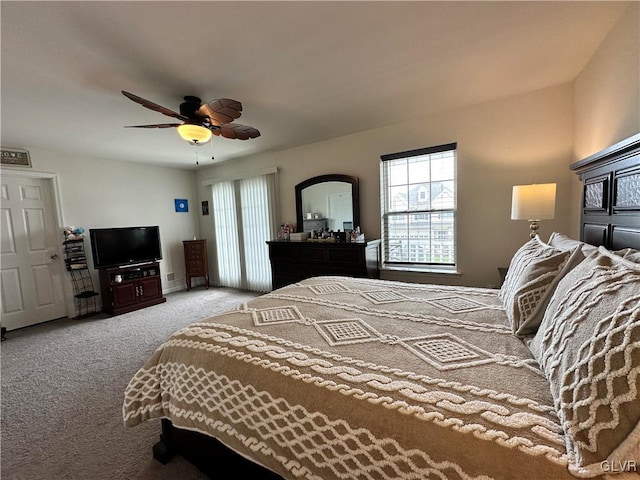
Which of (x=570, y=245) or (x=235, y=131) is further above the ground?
(x=235, y=131)

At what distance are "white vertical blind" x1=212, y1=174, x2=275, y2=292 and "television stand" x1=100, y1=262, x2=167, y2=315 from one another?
1306 mm

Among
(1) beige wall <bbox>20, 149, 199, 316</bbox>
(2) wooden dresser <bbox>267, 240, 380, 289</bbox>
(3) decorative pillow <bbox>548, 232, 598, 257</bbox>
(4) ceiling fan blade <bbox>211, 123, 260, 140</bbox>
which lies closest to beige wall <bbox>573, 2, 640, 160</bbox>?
(3) decorative pillow <bbox>548, 232, 598, 257</bbox>

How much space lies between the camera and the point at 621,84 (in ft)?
5.64

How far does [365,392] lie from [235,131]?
8.19 ft

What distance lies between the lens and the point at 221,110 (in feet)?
6.87

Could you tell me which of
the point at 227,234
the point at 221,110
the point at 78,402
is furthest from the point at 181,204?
the point at 78,402

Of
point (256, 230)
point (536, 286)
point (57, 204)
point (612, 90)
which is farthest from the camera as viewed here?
point (256, 230)

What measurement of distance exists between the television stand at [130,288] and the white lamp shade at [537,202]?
512 cm

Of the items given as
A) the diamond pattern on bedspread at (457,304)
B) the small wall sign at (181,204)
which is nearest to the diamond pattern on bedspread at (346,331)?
the diamond pattern on bedspread at (457,304)

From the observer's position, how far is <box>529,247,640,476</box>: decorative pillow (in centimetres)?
59

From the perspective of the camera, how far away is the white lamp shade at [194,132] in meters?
2.30

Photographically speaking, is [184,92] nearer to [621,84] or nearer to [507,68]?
[507,68]

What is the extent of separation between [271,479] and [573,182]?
3.39 meters

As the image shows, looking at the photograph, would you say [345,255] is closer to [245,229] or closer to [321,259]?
[321,259]
